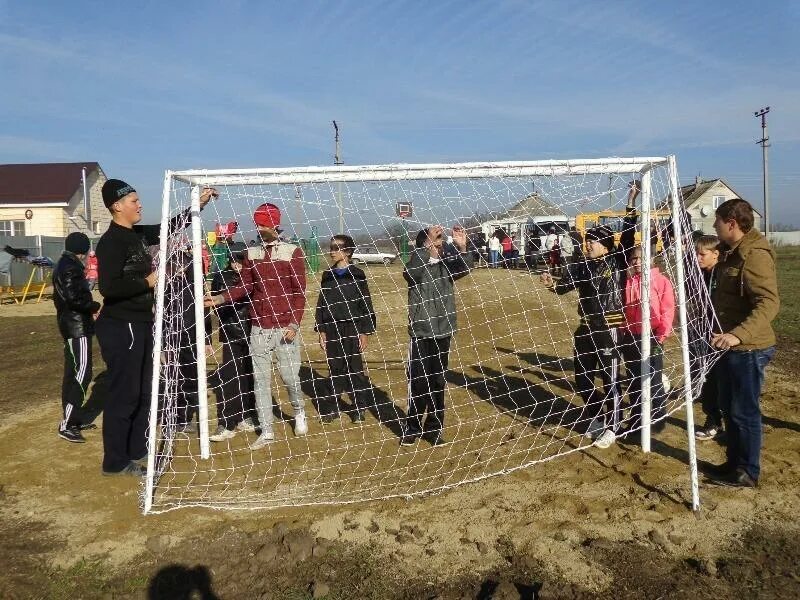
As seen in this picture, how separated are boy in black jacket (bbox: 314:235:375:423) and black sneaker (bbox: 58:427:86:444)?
6.53 feet

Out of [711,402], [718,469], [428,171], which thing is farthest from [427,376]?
[711,402]

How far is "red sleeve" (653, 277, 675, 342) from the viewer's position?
4363mm

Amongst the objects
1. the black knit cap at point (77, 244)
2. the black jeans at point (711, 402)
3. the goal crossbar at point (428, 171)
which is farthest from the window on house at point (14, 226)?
the black jeans at point (711, 402)

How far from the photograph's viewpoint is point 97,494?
395 cm

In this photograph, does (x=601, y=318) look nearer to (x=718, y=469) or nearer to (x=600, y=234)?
(x=600, y=234)

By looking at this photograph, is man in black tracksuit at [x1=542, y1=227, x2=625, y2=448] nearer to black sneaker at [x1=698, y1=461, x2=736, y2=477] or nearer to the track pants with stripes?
black sneaker at [x1=698, y1=461, x2=736, y2=477]

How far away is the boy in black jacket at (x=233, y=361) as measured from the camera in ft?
15.9

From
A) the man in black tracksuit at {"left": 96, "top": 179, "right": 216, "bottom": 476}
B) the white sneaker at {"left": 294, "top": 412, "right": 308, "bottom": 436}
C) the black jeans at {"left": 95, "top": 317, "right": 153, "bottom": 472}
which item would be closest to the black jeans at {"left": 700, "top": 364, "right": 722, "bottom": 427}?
the white sneaker at {"left": 294, "top": 412, "right": 308, "bottom": 436}

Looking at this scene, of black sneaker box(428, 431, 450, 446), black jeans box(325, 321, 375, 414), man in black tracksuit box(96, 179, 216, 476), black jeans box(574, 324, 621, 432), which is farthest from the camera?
black jeans box(325, 321, 375, 414)

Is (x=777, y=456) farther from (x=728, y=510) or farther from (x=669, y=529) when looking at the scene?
(x=669, y=529)

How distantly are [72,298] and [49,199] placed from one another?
27220mm

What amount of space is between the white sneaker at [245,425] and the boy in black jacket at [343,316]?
624mm

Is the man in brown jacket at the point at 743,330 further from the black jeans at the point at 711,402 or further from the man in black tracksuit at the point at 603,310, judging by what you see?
the black jeans at the point at 711,402

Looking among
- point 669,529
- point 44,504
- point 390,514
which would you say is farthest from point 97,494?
point 669,529
